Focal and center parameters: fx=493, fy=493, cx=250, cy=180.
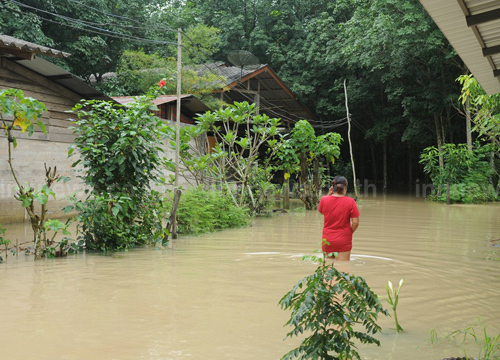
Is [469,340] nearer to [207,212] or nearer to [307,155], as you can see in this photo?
[207,212]

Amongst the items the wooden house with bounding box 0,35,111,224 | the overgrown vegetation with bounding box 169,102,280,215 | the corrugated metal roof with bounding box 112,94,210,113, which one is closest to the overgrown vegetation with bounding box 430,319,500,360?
the overgrown vegetation with bounding box 169,102,280,215

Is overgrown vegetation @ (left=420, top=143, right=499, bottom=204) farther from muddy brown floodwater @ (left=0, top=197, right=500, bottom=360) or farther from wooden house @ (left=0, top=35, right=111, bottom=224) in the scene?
wooden house @ (left=0, top=35, right=111, bottom=224)

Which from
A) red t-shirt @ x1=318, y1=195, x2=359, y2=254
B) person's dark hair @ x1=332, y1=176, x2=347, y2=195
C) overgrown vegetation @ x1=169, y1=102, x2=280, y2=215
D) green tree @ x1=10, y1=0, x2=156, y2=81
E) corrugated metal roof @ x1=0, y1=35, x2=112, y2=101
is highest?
green tree @ x1=10, y1=0, x2=156, y2=81

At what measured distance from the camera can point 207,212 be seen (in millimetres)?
11438

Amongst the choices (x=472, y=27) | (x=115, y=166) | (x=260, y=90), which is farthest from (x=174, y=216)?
(x=260, y=90)

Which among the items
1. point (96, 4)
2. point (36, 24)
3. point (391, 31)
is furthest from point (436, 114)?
point (36, 24)

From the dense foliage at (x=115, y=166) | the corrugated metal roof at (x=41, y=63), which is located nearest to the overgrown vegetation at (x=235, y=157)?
the corrugated metal roof at (x=41, y=63)

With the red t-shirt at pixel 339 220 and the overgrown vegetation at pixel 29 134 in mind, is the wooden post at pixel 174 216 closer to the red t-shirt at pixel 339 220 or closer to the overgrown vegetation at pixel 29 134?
the overgrown vegetation at pixel 29 134

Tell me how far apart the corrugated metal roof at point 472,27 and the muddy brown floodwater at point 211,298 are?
293 centimetres

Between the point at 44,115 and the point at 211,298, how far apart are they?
8810mm

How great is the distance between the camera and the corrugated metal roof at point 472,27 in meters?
4.62

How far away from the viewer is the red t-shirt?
600 centimetres

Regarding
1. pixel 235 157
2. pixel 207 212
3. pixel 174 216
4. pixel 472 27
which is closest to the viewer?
pixel 472 27

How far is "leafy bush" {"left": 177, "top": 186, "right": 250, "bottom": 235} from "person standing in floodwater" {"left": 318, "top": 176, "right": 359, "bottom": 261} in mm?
5272
